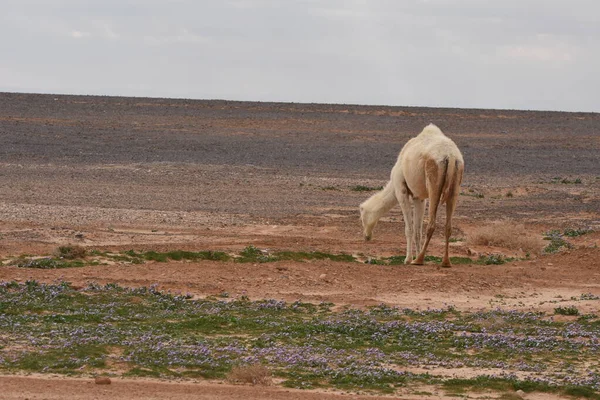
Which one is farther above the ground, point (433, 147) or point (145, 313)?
point (433, 147)

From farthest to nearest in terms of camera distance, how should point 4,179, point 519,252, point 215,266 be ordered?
point 4,179, point 519,252, point 215,266

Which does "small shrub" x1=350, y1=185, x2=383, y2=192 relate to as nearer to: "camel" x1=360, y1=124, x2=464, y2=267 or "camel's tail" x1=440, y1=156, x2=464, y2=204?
"camel" x1=360, y1=124, x2=464, y2=267

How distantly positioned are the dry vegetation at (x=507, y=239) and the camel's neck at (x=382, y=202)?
2.41 metres

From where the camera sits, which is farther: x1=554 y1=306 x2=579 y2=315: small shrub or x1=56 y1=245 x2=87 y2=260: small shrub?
x1=56 y1=245 x2=87 y2=260: small shrub

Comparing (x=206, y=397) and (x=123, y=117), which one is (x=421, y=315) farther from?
(x=123, y=117)

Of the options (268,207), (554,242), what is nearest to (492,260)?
(554,242)

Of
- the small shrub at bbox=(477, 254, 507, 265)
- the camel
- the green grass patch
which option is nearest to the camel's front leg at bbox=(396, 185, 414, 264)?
the camel

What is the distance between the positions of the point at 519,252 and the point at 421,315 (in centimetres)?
738

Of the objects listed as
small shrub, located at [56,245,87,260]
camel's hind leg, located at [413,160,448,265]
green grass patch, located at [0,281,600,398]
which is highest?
camel's hind leg, located at [413,160,448,265]

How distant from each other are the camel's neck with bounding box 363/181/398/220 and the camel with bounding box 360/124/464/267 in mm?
25

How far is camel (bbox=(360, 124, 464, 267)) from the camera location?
17531mm

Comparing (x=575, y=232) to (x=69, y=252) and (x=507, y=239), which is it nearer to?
(x=507, y=239)

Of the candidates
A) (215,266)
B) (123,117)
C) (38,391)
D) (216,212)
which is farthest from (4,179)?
(123,117)

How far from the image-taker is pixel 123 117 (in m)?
70.2
